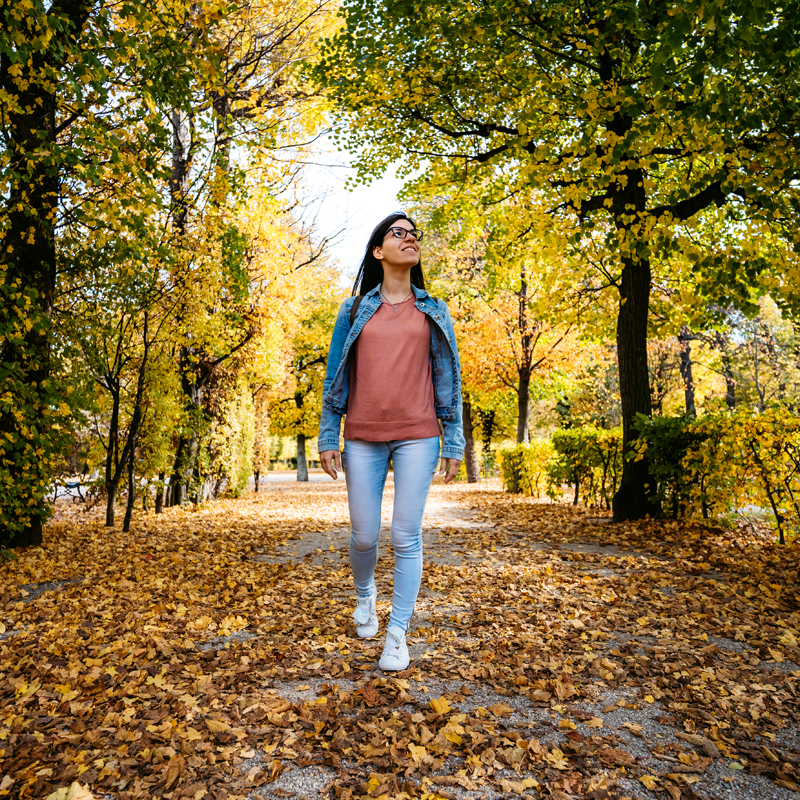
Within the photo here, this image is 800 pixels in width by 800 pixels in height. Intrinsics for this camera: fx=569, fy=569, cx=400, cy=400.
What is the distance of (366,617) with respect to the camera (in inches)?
140

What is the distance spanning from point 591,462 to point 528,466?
14.0 ft

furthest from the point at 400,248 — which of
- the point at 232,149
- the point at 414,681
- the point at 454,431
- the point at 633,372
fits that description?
the point at 232,149

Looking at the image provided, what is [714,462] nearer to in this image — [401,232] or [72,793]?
[401,232]

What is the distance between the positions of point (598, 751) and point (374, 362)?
6.60 ft

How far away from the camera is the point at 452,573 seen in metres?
5.52

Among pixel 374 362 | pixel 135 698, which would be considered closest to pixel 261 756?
pixel 135 698

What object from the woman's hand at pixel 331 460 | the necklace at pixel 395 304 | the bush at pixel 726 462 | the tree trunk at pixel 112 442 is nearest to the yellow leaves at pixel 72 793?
the woman's hand at pixel 331 460

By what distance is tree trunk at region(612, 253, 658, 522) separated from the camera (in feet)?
26.2

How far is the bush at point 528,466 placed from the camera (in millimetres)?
→ 13562

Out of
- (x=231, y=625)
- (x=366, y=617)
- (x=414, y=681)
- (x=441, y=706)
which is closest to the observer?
(x=441, y=706)

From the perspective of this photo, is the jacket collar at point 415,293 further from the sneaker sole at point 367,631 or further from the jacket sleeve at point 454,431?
the sneaker sole at point 367,631

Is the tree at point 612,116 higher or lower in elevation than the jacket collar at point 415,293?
higher

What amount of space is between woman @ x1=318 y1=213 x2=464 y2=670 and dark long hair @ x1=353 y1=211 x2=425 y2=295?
1 centimetres

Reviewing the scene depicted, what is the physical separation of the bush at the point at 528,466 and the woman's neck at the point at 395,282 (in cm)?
1055
